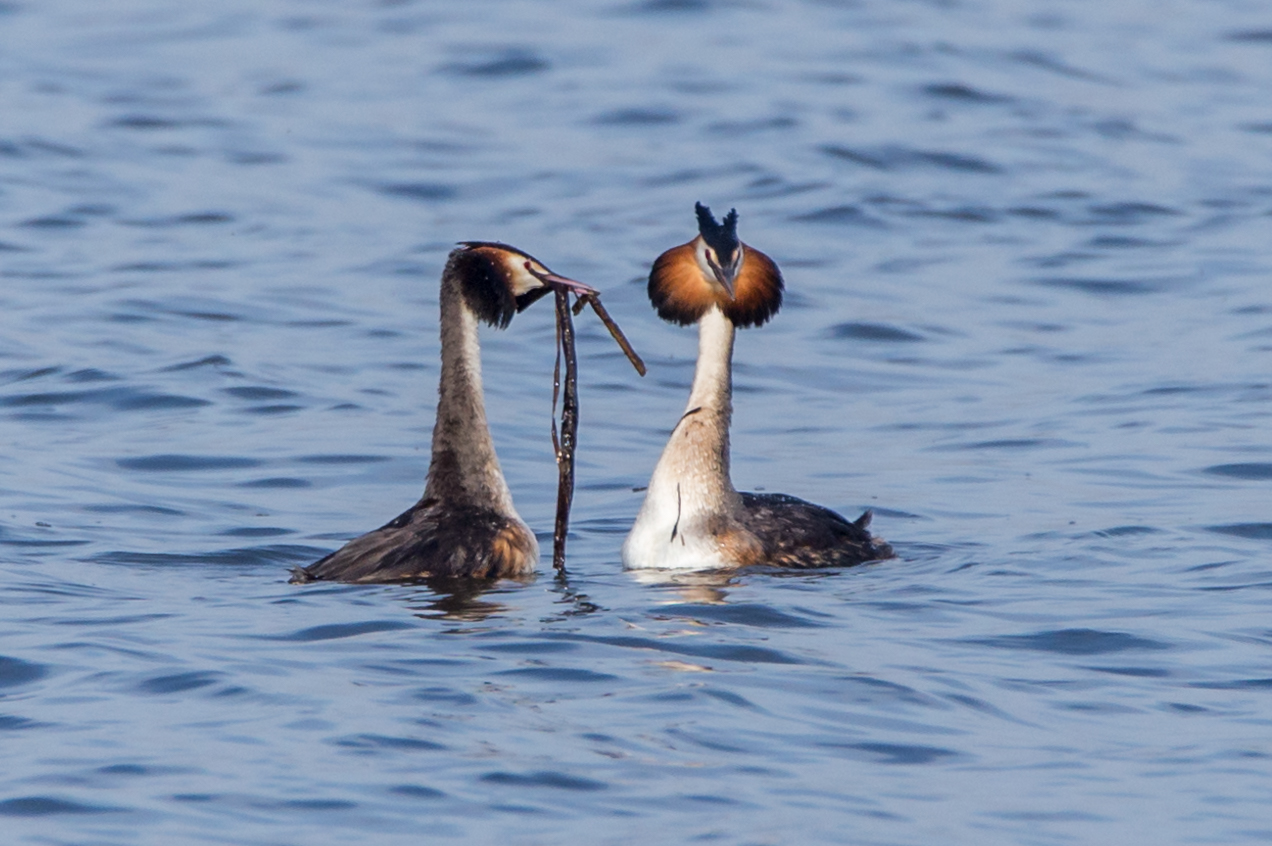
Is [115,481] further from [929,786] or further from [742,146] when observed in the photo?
[742,146]

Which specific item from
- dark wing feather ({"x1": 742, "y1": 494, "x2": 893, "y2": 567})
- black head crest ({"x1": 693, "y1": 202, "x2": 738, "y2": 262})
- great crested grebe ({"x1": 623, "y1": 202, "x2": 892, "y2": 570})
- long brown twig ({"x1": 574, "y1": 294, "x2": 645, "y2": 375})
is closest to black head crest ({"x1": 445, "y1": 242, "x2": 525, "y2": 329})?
long brown twig ({"x1": 574, "y1": 294, "x2": 645, "y2": 375})

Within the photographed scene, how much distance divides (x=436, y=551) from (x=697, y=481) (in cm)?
158

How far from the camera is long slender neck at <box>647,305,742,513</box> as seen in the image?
36.0ft

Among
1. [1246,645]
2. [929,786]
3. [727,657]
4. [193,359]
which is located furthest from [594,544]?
[193,359]

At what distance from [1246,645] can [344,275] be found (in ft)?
Answer: 40.5

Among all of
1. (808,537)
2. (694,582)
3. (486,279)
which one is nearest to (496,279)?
(486,279)

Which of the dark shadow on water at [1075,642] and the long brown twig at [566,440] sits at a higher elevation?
the long brown twig at [566,440]

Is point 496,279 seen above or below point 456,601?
above

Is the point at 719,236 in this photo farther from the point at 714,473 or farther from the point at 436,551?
the point at 436,551

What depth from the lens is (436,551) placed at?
1005 centimetres

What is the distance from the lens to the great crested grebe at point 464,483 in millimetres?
10047

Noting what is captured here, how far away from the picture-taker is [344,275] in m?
20.3

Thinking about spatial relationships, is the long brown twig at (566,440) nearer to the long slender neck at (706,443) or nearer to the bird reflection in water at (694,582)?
the bird reflection in water at (694,582)

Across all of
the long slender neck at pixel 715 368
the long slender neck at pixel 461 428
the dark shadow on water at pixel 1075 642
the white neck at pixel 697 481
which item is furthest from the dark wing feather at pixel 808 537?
the dark shadow on water at pixel 1075 642
